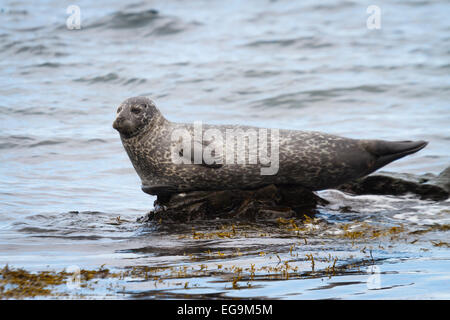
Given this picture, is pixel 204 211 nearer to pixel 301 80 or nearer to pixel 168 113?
pixel 168 113

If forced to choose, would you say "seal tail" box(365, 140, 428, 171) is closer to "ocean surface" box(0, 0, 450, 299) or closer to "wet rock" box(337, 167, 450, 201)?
"ocean surface" box(0, 0, 450, 299)

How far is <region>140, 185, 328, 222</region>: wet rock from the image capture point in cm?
712

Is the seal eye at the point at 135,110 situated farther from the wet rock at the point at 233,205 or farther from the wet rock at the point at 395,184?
the wet rock at the point at 395,184

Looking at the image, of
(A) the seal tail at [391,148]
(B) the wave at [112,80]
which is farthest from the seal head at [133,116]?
(B) the wave at [112,80]

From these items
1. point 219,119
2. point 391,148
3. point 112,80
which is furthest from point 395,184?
point 112,80

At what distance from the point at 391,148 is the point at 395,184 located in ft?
3.08

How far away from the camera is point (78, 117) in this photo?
1492 centimetres

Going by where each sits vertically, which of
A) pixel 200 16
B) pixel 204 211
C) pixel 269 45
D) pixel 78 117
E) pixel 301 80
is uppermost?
pixel 200 16

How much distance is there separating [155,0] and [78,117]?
11688 millimetres

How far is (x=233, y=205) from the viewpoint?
7273 mm

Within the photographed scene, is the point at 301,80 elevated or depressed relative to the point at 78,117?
elevated

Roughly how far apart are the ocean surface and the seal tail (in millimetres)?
536

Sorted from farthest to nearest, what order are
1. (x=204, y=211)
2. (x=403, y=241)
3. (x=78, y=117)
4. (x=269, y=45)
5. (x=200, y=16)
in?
(x=200, y=16) < (x=269, y=45) < (x=78, y=117) < (x=204, y=211) < (x=403, y=241)

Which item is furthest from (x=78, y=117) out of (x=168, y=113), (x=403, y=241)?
(x=403, y=241)
